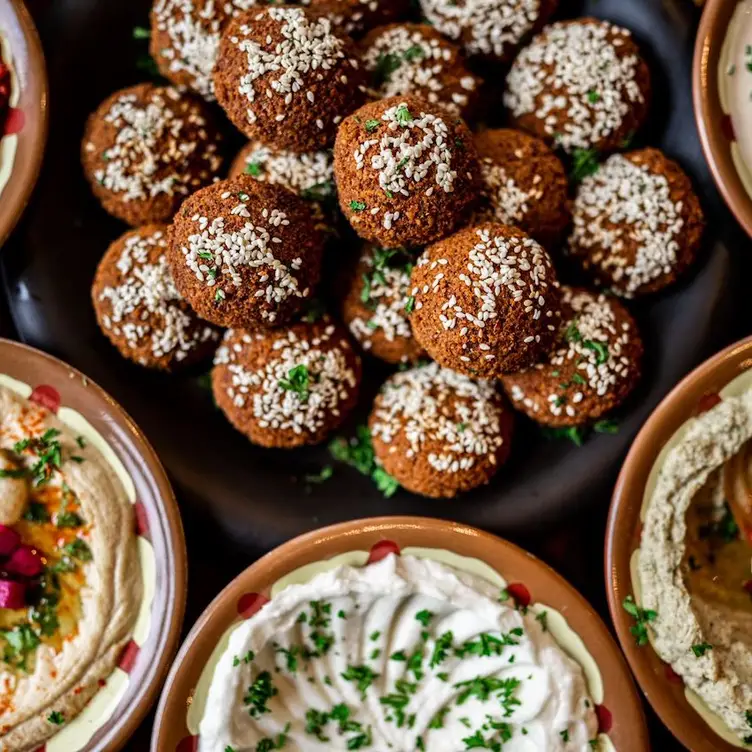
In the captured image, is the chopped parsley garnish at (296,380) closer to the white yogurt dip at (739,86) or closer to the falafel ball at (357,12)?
the falafel ball at (357,12)

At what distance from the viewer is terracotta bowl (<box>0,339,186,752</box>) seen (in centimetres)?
237

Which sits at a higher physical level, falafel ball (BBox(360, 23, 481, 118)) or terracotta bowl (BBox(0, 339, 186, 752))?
falafel ball (BBox(360, 23, 481, 118))

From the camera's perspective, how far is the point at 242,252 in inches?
84.7

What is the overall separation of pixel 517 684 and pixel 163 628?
1072mm

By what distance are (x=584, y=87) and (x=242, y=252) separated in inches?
46.8

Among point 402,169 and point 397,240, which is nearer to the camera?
point 402,169

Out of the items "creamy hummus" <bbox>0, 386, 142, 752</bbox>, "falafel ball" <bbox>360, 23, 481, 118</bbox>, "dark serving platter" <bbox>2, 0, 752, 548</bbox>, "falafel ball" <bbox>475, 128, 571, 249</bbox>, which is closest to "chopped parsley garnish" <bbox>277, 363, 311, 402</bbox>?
"dark serving platter" <bbox>2, 0, 752, 548</bbox>

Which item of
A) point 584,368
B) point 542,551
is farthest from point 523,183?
point 542,551

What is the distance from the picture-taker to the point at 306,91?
218cm

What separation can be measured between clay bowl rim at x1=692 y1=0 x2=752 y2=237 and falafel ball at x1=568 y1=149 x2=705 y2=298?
0.40 feet

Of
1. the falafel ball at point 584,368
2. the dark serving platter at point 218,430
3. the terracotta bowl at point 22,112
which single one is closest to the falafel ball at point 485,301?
the falafel ball at point 584,368

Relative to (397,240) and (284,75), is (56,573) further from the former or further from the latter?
(284,75)

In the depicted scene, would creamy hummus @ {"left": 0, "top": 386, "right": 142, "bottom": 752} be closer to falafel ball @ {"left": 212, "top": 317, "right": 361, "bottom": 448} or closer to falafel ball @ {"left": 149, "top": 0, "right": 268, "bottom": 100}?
falafel ball @ {"left": 212, "top": 317, "right": 361, "bottom": 448}

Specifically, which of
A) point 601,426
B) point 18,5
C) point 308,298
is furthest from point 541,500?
point 18,5
